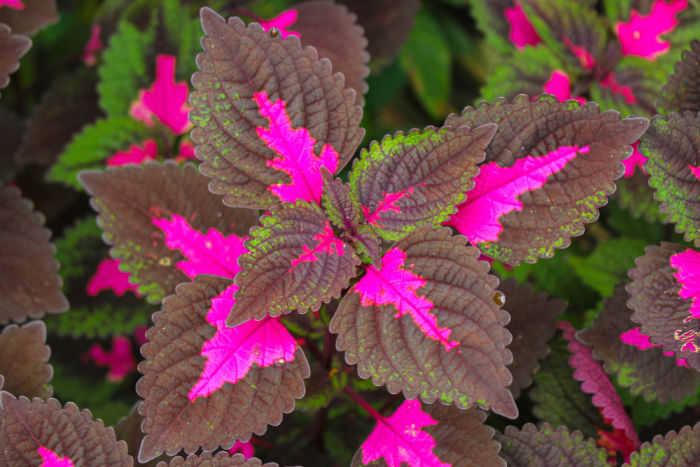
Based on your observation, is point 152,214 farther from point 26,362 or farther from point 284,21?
point 284,21

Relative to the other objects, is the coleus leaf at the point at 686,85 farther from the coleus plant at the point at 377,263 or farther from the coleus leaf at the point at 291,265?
the coleus leaf at the point at 291,265

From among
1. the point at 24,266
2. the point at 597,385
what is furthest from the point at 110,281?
the point at 597,385

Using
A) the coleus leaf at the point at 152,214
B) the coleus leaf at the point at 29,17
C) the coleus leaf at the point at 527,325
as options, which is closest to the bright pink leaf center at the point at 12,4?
the coleus leaf at the point at 29,17

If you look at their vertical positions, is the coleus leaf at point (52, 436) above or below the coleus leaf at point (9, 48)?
below

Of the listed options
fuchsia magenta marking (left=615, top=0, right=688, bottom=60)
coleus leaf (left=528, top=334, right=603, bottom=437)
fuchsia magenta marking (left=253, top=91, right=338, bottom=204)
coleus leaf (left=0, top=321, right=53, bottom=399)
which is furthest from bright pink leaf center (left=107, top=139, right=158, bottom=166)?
fuchsia magenta marking (left=615, top=0, right=688, bottom=60)

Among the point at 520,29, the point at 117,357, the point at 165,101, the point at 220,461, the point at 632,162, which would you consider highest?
the point at 520,29

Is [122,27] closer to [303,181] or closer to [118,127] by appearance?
[118,127]
